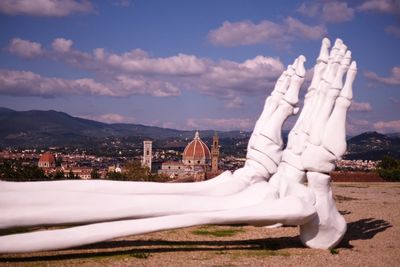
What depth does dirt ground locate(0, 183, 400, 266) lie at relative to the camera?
8.62 meters

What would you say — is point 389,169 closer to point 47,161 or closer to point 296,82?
point 296,82

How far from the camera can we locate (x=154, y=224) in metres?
8.45

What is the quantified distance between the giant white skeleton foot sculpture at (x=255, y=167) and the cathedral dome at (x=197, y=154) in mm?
83677

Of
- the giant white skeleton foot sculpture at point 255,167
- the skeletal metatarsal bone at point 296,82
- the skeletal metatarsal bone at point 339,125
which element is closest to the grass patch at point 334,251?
the skeletal metatarsal bone at point 339,125

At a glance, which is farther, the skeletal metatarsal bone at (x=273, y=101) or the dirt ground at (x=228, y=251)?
the skeletal metatarsal bone at (x=273, y=101)

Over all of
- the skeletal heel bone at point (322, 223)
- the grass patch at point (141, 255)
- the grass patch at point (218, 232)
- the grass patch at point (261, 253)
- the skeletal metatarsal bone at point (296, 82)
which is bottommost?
the grass patch at point (218, 232)

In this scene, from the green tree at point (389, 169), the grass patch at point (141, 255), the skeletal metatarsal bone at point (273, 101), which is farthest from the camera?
the green tree at point (389, 169)

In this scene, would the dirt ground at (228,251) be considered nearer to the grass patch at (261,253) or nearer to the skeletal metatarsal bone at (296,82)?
the grass patch at (261,253)

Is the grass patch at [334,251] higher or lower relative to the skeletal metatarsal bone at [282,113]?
lower

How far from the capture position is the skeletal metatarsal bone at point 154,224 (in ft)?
25.7

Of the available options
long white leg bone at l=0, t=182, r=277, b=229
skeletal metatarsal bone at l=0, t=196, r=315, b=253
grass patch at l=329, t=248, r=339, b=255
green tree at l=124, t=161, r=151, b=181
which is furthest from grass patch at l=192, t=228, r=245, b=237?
green tree at l=124, t=161, r=151, b=181

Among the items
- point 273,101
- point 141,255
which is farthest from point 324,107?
point 141,255

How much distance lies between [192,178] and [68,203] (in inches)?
766

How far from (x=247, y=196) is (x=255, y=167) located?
2.94 meters
